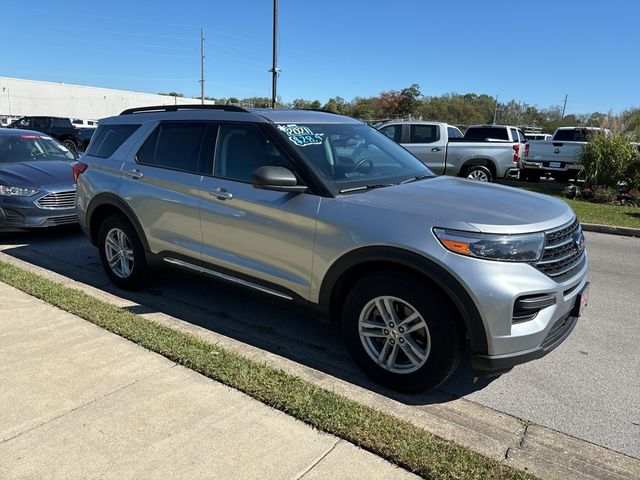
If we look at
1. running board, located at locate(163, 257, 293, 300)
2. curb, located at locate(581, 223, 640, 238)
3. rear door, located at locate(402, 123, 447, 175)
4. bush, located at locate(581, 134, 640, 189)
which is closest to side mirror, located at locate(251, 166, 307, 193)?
running board, located at locate(163, 257, 293, 300)

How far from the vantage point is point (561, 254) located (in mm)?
3111

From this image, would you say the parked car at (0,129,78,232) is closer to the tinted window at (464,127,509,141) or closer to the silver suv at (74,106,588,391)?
the silver suv at (74,106,588,391)

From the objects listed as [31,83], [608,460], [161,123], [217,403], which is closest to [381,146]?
[161,123]

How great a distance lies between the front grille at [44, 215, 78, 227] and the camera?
23.0 feet

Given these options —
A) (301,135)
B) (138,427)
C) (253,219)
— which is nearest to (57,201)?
(253,219)

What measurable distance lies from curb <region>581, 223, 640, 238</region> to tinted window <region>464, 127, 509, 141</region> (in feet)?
22.7

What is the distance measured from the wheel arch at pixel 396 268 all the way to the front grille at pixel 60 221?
515 cm

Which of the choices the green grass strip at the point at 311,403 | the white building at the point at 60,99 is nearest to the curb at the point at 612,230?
the green grass strip at the point at 311,403

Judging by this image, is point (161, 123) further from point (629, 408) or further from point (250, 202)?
point (629, 408)

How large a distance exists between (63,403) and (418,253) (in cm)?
229

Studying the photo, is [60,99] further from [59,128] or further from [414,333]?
[414,333]

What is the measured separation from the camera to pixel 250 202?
381 cm

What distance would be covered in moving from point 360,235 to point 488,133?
14.5 meters

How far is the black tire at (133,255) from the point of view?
194 inches
